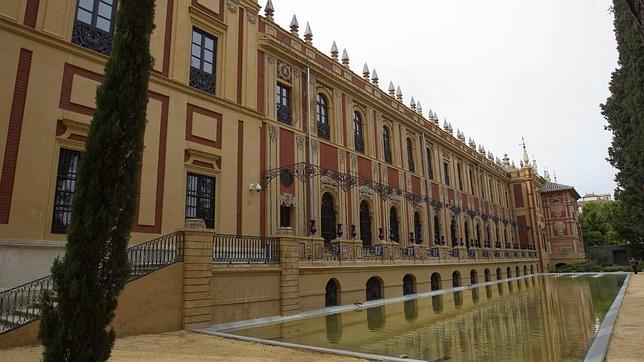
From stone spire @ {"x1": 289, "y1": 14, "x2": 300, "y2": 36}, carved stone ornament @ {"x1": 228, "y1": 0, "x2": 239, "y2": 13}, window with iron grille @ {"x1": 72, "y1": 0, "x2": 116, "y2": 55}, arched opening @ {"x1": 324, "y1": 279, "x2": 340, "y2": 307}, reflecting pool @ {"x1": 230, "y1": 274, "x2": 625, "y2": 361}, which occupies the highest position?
stone spire @ {"x1": 289, "y1": 14, "x2": 300, "y2": 36}

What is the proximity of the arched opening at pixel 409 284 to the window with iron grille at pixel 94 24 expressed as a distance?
15.8 m

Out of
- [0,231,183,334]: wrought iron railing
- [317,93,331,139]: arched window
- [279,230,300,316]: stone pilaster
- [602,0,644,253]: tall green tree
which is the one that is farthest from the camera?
[317,93,331,139]: arched window

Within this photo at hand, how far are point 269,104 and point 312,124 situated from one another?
255 cm

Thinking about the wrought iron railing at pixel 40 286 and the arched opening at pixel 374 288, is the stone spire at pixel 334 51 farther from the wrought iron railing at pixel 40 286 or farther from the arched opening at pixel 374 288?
the wrought iron railing at pixel 40 286

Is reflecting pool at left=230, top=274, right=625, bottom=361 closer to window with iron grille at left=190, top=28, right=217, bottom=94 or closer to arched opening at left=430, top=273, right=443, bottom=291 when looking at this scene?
arched opening at left=430, top=273, right=443, bottom=291

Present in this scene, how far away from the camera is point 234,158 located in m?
14.8

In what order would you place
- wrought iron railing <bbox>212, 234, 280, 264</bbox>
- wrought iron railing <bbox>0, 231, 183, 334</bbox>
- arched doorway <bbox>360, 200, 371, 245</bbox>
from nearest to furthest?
wrought iron railing <bbox>0, 231, 183, 334</bbox> → wrought iron railing <bbox>212, 234, 280, 264</bbox> → arched doorway <bbox>360, 200, 371, 245</bbox>

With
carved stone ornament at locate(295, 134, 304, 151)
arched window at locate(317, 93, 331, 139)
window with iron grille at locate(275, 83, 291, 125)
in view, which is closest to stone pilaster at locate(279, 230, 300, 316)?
carved stone ornament at locate(295, 134, 304, 151)

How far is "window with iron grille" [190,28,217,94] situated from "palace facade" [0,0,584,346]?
0.04 meters

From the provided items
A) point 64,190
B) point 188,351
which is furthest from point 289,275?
point 64,190

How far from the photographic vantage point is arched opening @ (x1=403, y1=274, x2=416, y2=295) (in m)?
20.5

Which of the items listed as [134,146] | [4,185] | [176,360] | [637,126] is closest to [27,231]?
[4,185]

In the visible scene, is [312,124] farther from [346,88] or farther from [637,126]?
[637,126]

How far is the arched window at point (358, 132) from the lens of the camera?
2165 centimetres
